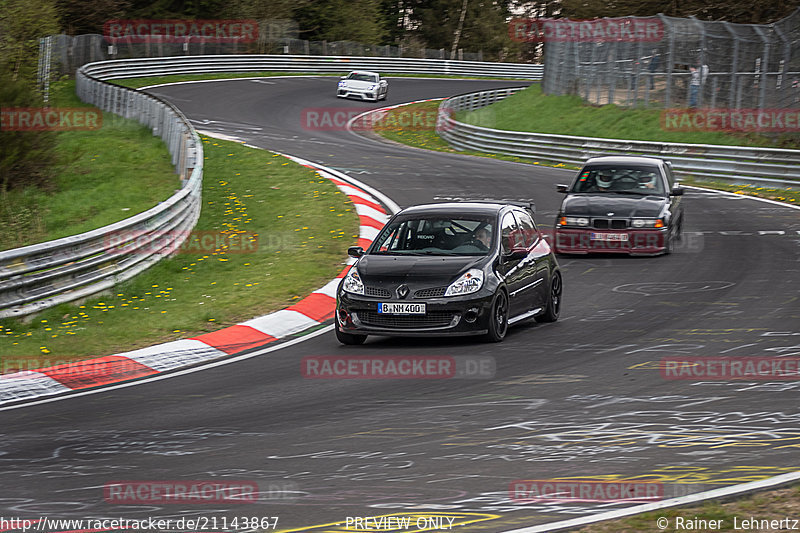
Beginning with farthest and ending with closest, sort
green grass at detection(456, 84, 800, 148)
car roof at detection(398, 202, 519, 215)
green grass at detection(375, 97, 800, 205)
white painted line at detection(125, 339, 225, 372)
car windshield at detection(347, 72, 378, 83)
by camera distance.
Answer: car windshield at detection(347, 72, 378, 83), green grass at detection(456, 84, 800, 148), green grass at detection(375, 97, 800, 205), car roof at detection(398, 202, 519, 215), white painted line at detection(125, 339, 225, 372)

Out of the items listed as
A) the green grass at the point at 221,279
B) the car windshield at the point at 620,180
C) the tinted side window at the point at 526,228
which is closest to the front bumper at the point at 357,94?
the green grass at the point at 221,279

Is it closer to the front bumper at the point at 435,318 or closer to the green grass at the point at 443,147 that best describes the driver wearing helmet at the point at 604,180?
the green grass at the point at 443,147

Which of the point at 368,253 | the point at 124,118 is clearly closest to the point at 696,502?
the point at 368,253

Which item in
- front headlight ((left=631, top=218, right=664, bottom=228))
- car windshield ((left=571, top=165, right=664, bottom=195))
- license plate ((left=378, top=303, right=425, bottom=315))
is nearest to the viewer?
license plate ((left=378, top=303, right=425, bottom=315))

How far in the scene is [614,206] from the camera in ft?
58.0

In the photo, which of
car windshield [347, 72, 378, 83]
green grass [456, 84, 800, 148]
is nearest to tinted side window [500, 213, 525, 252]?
green grass [456, 84, 800, 148]

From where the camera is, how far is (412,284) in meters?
11.2

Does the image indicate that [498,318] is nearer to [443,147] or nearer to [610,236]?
[610,236]

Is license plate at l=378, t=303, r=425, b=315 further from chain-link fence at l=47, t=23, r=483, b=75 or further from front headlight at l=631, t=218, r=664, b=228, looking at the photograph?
chain-link fence at l=47, t=23, r=483, b=75

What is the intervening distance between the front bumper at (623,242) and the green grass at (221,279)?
11.8ft

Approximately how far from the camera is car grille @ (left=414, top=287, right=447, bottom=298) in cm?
1115

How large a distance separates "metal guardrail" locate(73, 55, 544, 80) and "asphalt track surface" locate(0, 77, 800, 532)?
42106 mm

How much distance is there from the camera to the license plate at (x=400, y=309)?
438 inches

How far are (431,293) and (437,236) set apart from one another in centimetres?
122
